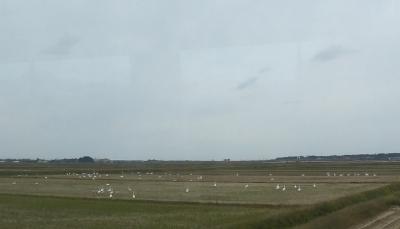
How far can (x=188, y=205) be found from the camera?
31000 millimetres

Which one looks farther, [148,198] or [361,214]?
[148,198]

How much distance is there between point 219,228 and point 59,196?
73.2ft

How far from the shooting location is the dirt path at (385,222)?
860 inches

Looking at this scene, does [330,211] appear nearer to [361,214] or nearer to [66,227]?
[361,214]

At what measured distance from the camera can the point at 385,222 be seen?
23.4m

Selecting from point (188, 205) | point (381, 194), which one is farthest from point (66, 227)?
point (381, 194)

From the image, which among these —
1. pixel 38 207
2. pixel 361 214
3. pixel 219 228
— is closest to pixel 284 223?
pixel 219 228

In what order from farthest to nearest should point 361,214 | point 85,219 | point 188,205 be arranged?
point 188,205 < point 361,214 < point 85,219

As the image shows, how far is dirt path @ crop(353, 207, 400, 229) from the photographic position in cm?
2184

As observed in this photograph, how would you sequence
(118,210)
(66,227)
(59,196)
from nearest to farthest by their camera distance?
(66,227) → (118,210) → (59,196)

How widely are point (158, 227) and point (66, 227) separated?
130 inches

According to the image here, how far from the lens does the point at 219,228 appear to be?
18.2 meters

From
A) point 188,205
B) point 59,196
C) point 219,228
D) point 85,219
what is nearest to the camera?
point 219,228

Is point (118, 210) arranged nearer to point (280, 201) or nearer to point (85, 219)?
point (85, 219)
